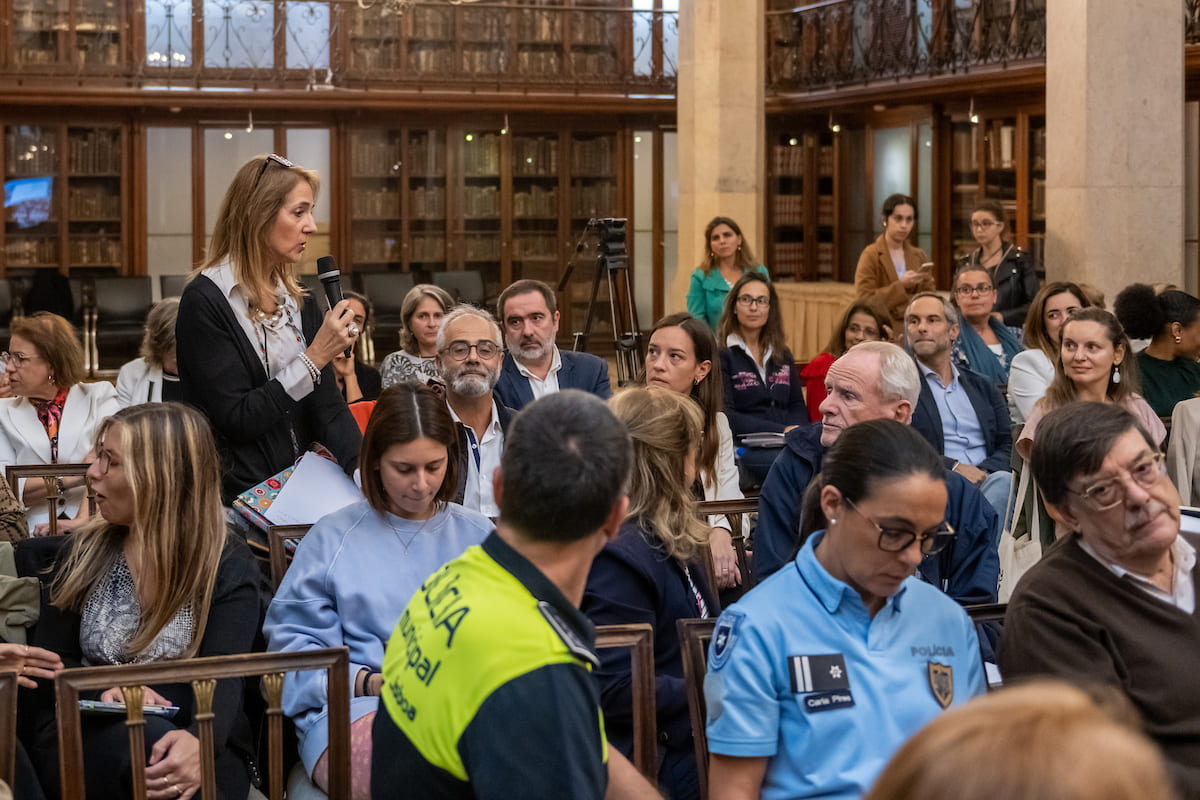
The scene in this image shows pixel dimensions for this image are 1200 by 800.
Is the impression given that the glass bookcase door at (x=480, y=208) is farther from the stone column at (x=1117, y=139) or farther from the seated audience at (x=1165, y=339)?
the seated audience at (x=1165, y=339)

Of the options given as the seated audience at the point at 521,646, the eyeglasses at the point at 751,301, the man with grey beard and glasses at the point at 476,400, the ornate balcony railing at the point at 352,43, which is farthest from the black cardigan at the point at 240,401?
the ornate balcony railing at the point at 352,43

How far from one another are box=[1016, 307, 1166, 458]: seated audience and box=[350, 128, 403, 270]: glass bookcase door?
34.7 feet

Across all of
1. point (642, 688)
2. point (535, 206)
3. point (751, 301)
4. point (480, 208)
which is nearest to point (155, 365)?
point (751, 301)

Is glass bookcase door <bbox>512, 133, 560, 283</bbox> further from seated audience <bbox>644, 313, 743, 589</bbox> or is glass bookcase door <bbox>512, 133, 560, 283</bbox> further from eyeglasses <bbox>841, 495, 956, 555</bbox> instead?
eyeglasses <bbox>841, 495, 956, 555</bbox>

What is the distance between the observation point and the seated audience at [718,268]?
26.1 feet

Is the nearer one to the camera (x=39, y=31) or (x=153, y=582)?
(x=153, y=582)

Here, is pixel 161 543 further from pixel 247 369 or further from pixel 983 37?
pixel 983 37

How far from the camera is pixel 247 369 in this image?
11.3ft

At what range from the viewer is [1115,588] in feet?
7.50

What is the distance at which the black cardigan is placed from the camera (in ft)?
11.1

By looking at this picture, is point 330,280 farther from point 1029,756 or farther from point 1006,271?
point 1006,271

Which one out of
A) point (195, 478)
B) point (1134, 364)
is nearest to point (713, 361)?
point (1134, 364)

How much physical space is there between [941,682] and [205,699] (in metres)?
1.23

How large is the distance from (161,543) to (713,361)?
2.35 metres
